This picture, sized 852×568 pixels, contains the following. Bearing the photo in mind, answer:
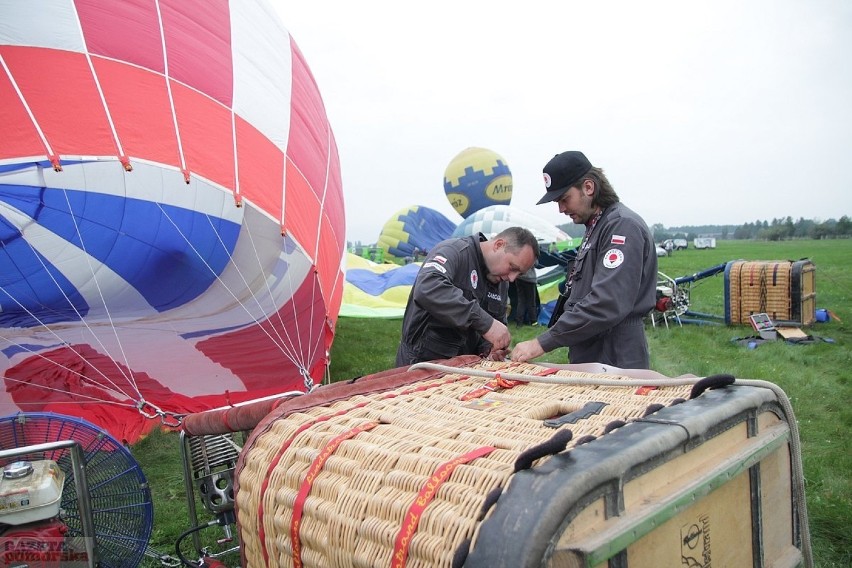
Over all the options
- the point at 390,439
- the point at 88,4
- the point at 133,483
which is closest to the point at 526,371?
the point at 390,439

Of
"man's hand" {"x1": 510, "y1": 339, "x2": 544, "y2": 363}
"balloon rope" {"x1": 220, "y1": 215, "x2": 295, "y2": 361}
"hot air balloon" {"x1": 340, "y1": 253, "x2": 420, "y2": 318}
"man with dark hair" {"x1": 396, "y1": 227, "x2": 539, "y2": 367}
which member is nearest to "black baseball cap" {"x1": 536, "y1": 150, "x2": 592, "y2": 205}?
"man with dark hair" {"x1": 396, "y1": 227, "x2": 539, "y2": 367}

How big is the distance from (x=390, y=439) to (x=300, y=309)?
303cm

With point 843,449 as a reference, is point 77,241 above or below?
above

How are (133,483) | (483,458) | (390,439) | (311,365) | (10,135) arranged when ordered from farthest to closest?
(311,365) → (10,135) → (133,483) → (390,439) → (483,458)

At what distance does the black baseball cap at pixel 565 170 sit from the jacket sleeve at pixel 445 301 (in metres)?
0.46

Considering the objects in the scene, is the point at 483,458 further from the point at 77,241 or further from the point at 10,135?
the point at 77,241

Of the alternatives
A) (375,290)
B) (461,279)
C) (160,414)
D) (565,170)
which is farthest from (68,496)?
(375,290)

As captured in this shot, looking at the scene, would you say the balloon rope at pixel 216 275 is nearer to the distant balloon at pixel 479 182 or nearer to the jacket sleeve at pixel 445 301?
the jacket sleeve at pixel 445 301

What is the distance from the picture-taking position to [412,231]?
22.6 m

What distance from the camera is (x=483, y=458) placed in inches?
37.8

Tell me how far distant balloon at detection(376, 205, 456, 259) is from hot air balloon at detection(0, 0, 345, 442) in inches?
693

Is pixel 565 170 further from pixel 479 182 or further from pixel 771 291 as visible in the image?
pixel 479 182

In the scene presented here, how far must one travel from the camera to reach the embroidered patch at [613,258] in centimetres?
196

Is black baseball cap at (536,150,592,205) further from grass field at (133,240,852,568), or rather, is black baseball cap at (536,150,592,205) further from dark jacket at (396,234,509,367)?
grass field at (133,240,852,568)
